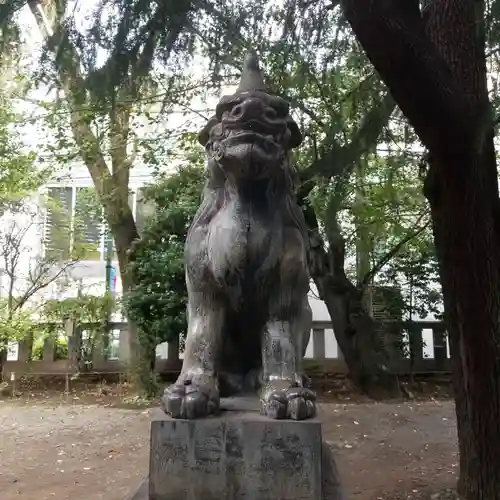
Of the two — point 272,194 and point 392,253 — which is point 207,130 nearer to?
point 272,194

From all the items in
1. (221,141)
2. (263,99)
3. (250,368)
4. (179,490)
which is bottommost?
(179,490)

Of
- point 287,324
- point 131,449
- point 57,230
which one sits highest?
point 57,230

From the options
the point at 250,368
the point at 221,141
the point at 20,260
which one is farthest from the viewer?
the point at 20,260

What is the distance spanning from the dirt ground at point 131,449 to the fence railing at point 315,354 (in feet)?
2.76

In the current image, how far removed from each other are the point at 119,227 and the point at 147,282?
3.57 feet

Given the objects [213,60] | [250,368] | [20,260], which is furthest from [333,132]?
[20,260]

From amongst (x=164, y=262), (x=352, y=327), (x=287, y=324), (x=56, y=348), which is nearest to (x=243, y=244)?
(x=287, y=324)

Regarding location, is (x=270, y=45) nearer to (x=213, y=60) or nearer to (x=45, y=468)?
(x=213, y=60)

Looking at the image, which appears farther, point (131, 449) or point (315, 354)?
point (315, 354)

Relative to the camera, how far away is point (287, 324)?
2.14m

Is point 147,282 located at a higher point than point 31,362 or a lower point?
higher

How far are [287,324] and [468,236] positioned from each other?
→ 173 cm

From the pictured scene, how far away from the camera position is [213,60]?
4.36 m

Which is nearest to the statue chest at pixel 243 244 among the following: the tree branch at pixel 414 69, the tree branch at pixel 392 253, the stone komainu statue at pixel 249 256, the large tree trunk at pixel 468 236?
the stone komainu statue at pixel 249 256
